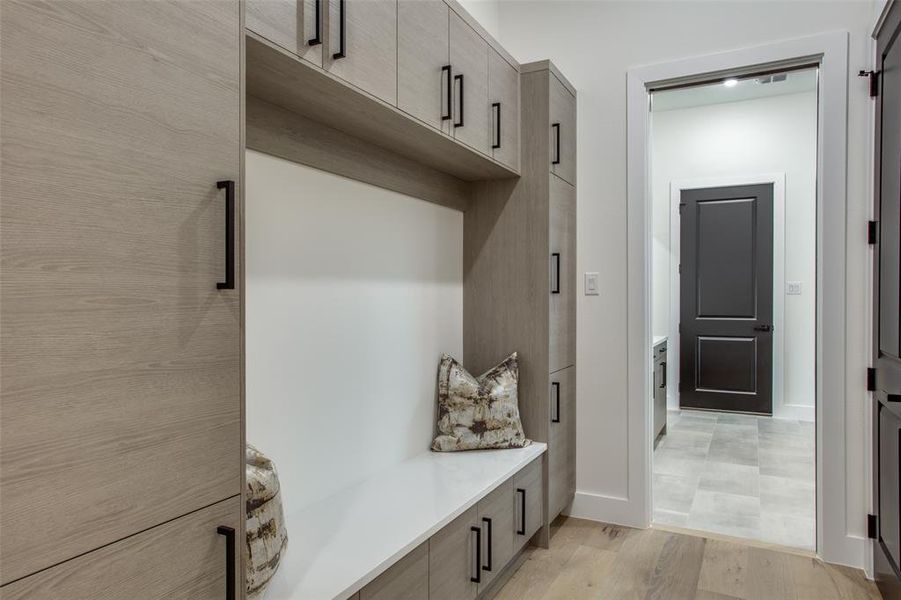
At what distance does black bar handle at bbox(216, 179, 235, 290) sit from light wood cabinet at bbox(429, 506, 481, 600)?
1.04 m

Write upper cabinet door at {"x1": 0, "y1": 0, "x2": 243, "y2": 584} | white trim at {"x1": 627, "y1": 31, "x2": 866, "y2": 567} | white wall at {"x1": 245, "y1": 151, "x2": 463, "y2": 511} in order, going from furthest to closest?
white trim at {"x1": 627, "y1": 31, "x2": 866, "y2": 567}
white wall at {"x1": 245, "y1": 151, "x2": 463, "y2": 511}
upper cabinet door at {"x1": 0, "y1": 0, "x2": 243, "y2": 584}

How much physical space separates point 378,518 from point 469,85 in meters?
1.55

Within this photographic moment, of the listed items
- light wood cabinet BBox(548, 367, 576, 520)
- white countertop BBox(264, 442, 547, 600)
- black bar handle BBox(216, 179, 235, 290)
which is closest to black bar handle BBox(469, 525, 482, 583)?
white countertop BBox(264, 442, 547, 600)

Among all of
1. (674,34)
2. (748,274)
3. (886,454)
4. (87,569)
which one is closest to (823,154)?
(674,34)

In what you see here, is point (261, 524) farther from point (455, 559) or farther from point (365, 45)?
point (365, 45)

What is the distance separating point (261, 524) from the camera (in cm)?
124

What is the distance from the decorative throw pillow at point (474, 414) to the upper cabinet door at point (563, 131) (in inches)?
40.9

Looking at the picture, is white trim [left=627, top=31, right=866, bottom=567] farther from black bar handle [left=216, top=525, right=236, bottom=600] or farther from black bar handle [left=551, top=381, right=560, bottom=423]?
black bar handle [left=216, top=525, right=236, bottom=600]

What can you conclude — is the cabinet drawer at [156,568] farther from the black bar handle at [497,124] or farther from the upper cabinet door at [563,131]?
the upper cabinet door at [563,131]

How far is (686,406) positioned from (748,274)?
4.60 ft

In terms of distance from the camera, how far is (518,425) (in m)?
2.48

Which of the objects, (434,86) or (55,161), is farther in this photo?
(434,86)

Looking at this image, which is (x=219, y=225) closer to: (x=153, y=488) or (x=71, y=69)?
(x=71, y=69)

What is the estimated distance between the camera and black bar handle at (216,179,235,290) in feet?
Result: 3.34
